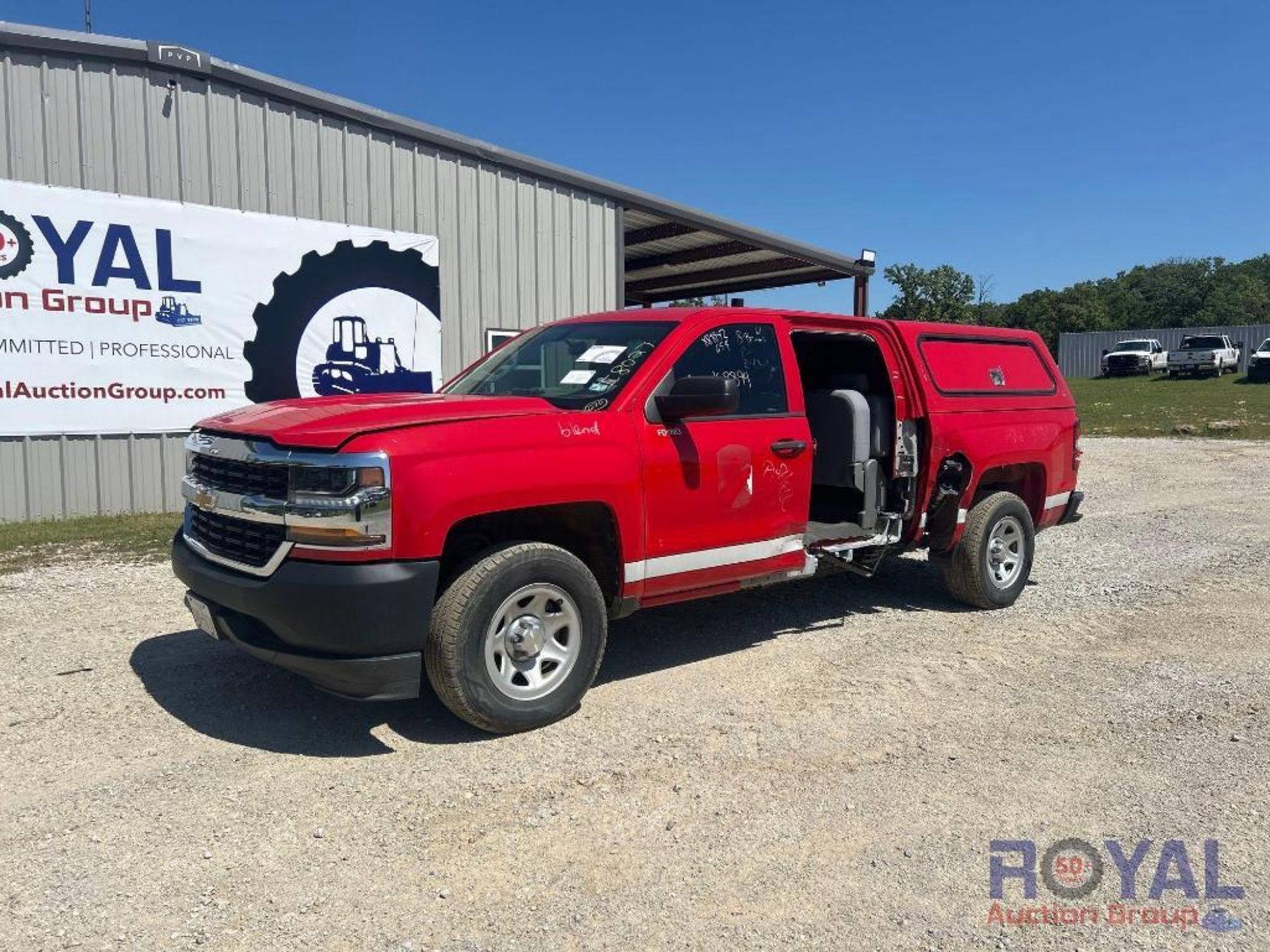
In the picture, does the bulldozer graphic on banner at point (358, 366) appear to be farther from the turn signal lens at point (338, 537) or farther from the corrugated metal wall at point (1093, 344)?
the corrugated metal wall at point (1093, 344)

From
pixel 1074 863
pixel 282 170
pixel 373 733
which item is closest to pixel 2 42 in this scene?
pixel 282 170

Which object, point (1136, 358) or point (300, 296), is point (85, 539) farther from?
point (1136, 358)

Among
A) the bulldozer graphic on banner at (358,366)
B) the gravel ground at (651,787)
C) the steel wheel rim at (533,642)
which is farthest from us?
the bulldozer graphic on banner at (358,366)

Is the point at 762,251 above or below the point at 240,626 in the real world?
above

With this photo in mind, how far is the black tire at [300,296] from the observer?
10914 millimetres

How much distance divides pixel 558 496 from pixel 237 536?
4.65 feet

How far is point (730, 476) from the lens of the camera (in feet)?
16.3

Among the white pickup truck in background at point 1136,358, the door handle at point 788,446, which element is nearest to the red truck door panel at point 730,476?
the door handle at point 788,446

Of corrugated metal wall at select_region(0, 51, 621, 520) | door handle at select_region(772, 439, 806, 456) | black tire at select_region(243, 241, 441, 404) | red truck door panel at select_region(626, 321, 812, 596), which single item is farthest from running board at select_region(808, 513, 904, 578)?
corrugated metal wall at select_region(0, 51, 621, 520)

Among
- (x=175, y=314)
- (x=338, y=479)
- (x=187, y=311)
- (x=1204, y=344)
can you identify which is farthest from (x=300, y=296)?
(x=1204, y=344)

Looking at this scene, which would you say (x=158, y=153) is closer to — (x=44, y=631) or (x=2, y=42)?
(x=2, y=42)

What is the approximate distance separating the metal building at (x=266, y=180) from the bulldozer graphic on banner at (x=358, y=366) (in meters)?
0.69

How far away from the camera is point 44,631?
584 cm

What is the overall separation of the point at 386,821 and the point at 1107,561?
276 inches
